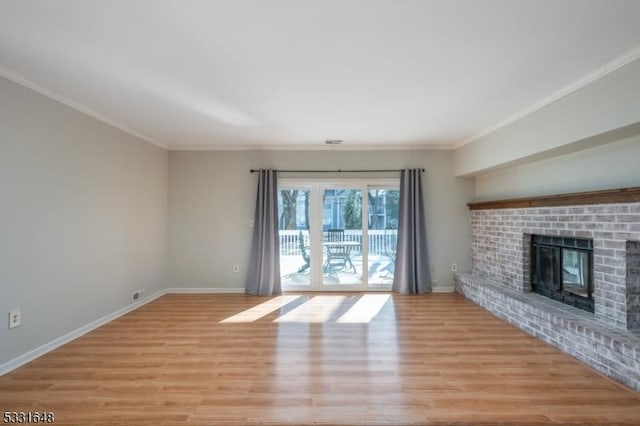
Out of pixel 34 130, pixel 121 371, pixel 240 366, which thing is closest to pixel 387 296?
pixel 240 366

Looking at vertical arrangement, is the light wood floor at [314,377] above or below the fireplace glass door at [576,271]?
below

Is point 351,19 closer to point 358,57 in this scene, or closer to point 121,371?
point 358,57

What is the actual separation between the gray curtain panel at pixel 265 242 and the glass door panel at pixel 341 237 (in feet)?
2.62

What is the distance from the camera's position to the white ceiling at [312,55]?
174 cm

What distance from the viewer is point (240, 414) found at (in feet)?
6.49

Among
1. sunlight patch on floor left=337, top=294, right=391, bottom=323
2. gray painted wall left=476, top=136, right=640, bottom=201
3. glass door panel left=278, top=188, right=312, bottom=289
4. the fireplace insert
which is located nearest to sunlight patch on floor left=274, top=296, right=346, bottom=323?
sunlight patch on floor left=337, top=294, right=391, bottom=323

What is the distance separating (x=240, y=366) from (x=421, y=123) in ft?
10.8

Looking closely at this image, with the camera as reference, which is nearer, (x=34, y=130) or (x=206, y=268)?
(x=34, y=130)

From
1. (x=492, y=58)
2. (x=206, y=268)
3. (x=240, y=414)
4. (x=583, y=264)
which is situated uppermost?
(x=492, y=58)

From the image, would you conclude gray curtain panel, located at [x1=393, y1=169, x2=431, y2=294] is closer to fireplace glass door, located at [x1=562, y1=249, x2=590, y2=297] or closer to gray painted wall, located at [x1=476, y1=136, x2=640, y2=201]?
gray painted wall, located at [x1=476, y1=136, x2=640, y2=201]

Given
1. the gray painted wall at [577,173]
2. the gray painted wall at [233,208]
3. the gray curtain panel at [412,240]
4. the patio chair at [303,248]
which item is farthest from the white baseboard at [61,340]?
the gray painted wall at [577,173]

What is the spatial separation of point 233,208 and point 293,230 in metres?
1.03

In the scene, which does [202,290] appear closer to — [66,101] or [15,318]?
[15,318]

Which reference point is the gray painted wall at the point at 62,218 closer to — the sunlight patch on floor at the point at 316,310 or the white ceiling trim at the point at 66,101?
the white ceiling trim at the point at 66,101
